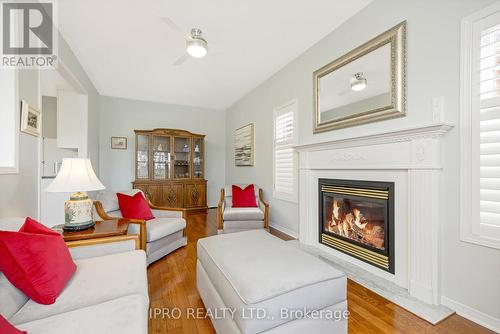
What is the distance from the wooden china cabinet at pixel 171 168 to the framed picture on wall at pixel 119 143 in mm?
433

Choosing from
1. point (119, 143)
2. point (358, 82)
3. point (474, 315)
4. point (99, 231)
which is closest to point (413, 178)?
point (474, 315)

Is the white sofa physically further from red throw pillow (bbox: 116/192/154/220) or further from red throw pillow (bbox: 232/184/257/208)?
red throw pillow (bbox: 232/184/257/208)

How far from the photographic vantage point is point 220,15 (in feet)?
7.30

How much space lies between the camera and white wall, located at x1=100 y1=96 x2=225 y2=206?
4.74 m

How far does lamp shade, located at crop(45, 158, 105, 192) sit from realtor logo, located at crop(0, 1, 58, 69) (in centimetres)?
81

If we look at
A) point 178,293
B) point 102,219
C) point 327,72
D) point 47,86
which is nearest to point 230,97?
point 327,72

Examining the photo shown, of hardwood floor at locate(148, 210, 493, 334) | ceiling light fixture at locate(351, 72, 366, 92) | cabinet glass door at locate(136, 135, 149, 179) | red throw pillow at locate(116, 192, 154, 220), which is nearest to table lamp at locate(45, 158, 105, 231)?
red throw pillow at locate(116, 192, 154, 220)

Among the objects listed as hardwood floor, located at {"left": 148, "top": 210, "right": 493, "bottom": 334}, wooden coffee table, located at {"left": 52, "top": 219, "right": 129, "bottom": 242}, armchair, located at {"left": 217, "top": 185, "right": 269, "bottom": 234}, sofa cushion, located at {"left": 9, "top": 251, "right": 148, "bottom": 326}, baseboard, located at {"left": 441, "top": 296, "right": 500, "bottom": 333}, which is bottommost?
hardwood floor, located at {"left": 148, "top": 210, "right": 493, "bottom": 334}

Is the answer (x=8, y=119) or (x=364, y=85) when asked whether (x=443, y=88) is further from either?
(x=8, y=119)

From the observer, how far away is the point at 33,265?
3.52ft

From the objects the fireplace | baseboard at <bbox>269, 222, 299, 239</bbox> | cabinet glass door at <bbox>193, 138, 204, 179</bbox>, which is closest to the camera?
the fireplace

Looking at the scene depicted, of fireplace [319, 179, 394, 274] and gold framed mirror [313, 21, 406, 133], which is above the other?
gold framed mirror [313, 21, 406, 133]

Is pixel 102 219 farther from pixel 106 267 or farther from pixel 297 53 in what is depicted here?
pixel 297 53

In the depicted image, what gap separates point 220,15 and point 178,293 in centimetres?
264
